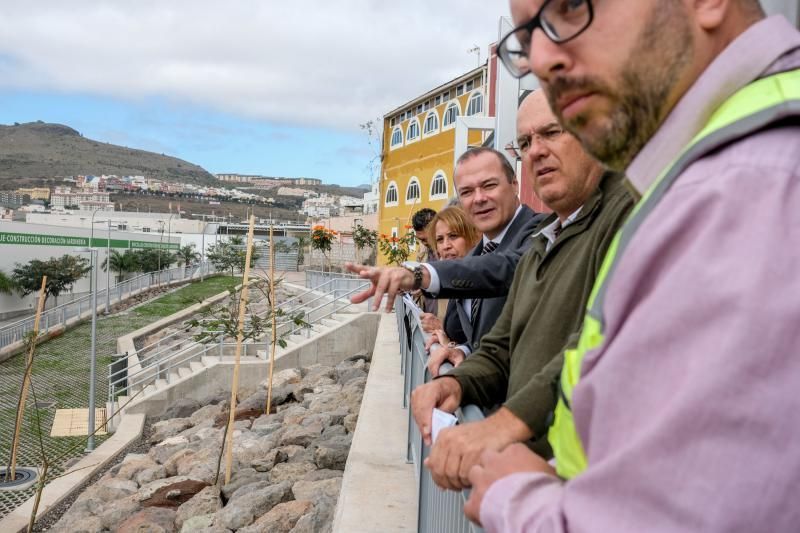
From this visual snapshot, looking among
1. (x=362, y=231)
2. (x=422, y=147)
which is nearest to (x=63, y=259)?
(x=362, y=231)

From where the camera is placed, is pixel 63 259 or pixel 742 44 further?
pixel 63 259

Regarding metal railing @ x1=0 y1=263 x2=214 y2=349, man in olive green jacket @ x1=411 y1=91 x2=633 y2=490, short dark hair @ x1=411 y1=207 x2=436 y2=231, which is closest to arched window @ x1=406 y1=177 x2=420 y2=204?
metal railing @ x1=0 y1=263 x2=214 y2=349

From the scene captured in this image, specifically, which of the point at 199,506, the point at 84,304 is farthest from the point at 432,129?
the point at 199,506

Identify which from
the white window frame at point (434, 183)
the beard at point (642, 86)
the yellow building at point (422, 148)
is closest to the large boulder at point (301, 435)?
the beard at point (642, 86)

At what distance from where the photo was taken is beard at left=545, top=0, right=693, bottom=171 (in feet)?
2.88

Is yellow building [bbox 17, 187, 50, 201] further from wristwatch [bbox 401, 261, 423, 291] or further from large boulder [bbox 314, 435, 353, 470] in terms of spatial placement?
wristwatch [bbox 401, 261, 423, 291]

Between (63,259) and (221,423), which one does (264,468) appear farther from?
(63,259)

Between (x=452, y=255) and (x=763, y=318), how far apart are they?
135 inches

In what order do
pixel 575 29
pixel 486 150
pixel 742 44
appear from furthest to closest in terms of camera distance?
pixel 486 150 → pixel 575 29 → pixel 742 44

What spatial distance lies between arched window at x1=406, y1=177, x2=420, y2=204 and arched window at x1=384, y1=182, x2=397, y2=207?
1884 millimetres

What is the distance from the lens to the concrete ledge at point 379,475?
378cm

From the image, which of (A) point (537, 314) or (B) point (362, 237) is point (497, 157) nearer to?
(A) point (537, 314)

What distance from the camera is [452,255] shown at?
4.08 metres

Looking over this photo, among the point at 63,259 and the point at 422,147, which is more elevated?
the point at 422,147
